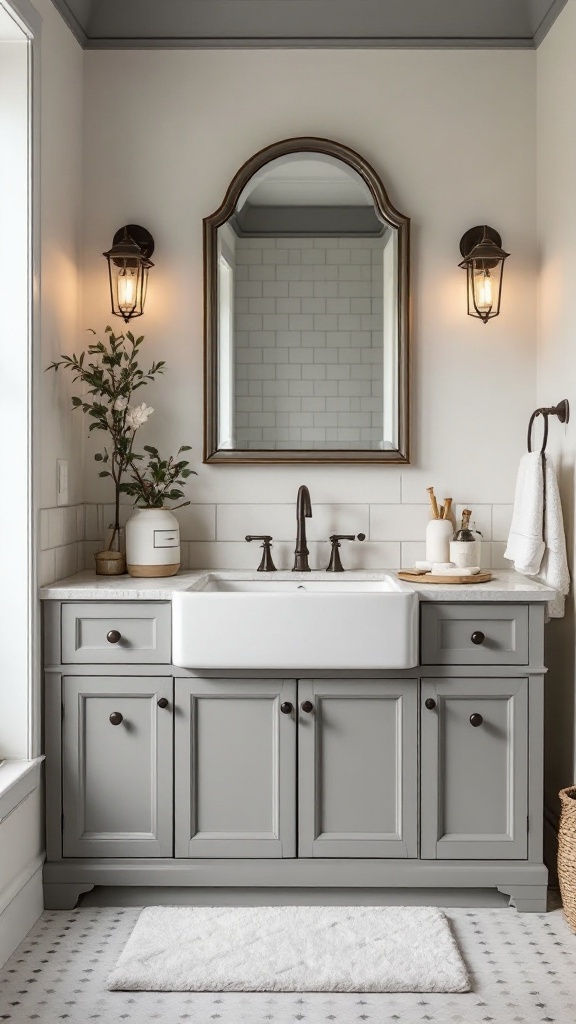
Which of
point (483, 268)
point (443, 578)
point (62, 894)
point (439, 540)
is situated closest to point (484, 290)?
point (483, 268)

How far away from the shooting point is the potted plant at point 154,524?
295 cm

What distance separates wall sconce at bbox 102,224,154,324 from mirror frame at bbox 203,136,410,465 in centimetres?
21

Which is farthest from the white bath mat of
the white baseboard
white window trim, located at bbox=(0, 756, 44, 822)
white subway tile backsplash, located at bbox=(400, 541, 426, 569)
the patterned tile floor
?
white subway tile backsplash, located at bbox=(400, 541, 426, 569)

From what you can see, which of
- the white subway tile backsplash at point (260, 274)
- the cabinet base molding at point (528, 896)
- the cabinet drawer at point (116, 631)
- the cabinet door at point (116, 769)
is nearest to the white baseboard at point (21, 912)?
the cabinet door at point (116, 769)

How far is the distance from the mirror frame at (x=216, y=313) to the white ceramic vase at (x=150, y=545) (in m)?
0.34

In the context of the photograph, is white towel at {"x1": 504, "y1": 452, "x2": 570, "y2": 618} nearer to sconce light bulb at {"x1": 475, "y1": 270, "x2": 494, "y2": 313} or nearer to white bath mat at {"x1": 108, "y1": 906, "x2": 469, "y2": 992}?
sconce light bulb at {"x1": 475, "y1": 270, "x2": 494, "y2": 313}

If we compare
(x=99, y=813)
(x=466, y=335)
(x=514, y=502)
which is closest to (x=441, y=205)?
(x=466, y=335)

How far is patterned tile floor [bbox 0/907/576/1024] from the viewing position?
215 cm

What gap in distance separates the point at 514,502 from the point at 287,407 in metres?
0.82

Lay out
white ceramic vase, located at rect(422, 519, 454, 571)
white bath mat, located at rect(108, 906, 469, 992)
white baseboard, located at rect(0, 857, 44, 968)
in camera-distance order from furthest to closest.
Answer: white ceramic vase, located at rect(422, 519, 454, 571), white baseboard, located at rect(0, 857, 44, 968), white bath mat, located at rect(108, 906, 469, 992)

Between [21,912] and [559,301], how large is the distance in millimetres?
2383

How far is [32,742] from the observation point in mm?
2623

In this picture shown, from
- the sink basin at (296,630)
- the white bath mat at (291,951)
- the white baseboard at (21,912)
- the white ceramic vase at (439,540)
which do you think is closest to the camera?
the white bath mat at (291,951)

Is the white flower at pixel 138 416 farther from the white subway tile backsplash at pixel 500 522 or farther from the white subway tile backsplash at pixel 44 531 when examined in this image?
the white subway tile backsplash at pixel 500 522
